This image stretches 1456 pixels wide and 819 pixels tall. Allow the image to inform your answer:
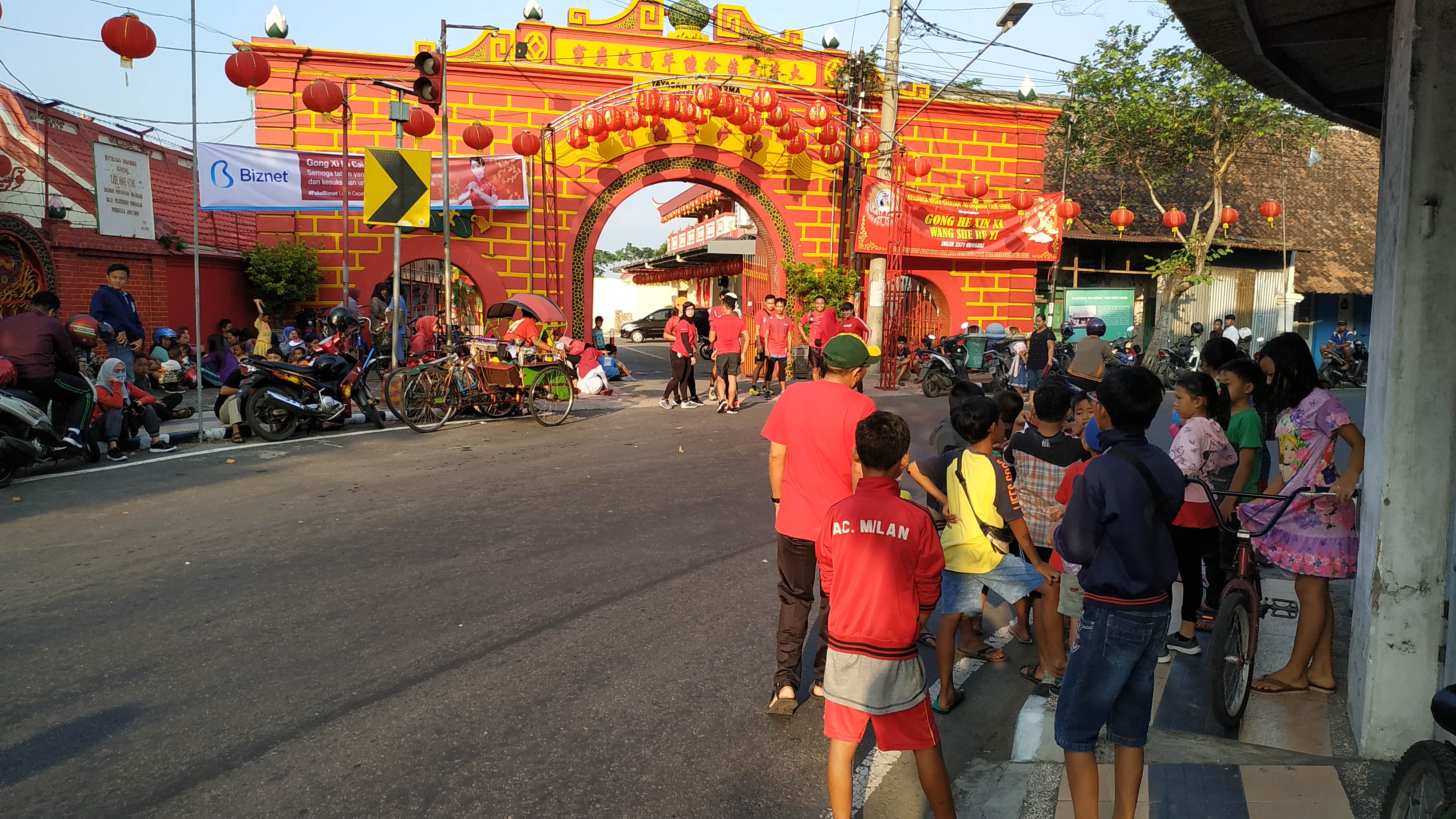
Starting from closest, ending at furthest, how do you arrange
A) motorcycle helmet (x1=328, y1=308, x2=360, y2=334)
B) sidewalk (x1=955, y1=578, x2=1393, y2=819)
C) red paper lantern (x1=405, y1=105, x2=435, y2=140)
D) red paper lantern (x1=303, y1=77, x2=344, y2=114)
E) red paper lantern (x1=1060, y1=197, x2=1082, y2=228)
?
sidewalk (x1=955, y1=578, x2=1393, y2=819)
motorcycle helmet (x1=328, y1=308, x2=360, y2=334)
red paper lantern (x1=303, y1=77, x2=344, y2=114)
red paper lantern (x1=405, y1=105, x2=435, y2=140)
red paper lantern (x1=1060, y1=197, x2=1082, y2=228)

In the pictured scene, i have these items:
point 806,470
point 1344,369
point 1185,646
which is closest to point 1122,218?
point 1344,369

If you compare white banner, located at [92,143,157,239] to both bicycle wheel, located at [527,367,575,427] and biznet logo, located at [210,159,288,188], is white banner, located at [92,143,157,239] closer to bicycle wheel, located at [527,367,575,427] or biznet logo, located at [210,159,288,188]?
biznet logo, located at [210,159,288,188]

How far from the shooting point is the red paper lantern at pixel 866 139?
19.0 metres

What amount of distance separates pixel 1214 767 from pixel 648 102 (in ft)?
54.4

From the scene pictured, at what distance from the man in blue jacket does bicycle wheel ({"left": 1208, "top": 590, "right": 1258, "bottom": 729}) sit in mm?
11833

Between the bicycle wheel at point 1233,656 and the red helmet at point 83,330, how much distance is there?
9.99 metres

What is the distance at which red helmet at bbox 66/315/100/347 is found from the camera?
32.5ft

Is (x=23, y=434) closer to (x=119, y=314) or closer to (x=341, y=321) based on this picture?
(x=119, y=314)

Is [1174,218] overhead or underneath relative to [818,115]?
underneath

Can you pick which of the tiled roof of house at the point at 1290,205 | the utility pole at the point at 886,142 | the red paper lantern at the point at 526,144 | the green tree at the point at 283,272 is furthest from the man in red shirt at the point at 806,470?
the tiled roof of house at the point at 1290,205

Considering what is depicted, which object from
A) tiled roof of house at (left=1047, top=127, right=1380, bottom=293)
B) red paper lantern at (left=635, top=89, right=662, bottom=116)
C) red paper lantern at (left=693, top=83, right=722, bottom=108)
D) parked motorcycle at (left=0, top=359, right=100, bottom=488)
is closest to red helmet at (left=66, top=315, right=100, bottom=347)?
parked motorcycle at (left=0, top=359, right=100, bottom=488)

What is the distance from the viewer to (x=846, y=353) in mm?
4359

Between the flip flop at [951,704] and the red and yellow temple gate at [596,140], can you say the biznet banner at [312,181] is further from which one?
the flip flop at [951,704]

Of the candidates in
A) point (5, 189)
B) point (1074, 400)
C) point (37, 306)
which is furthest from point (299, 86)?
point (1074, 400)
